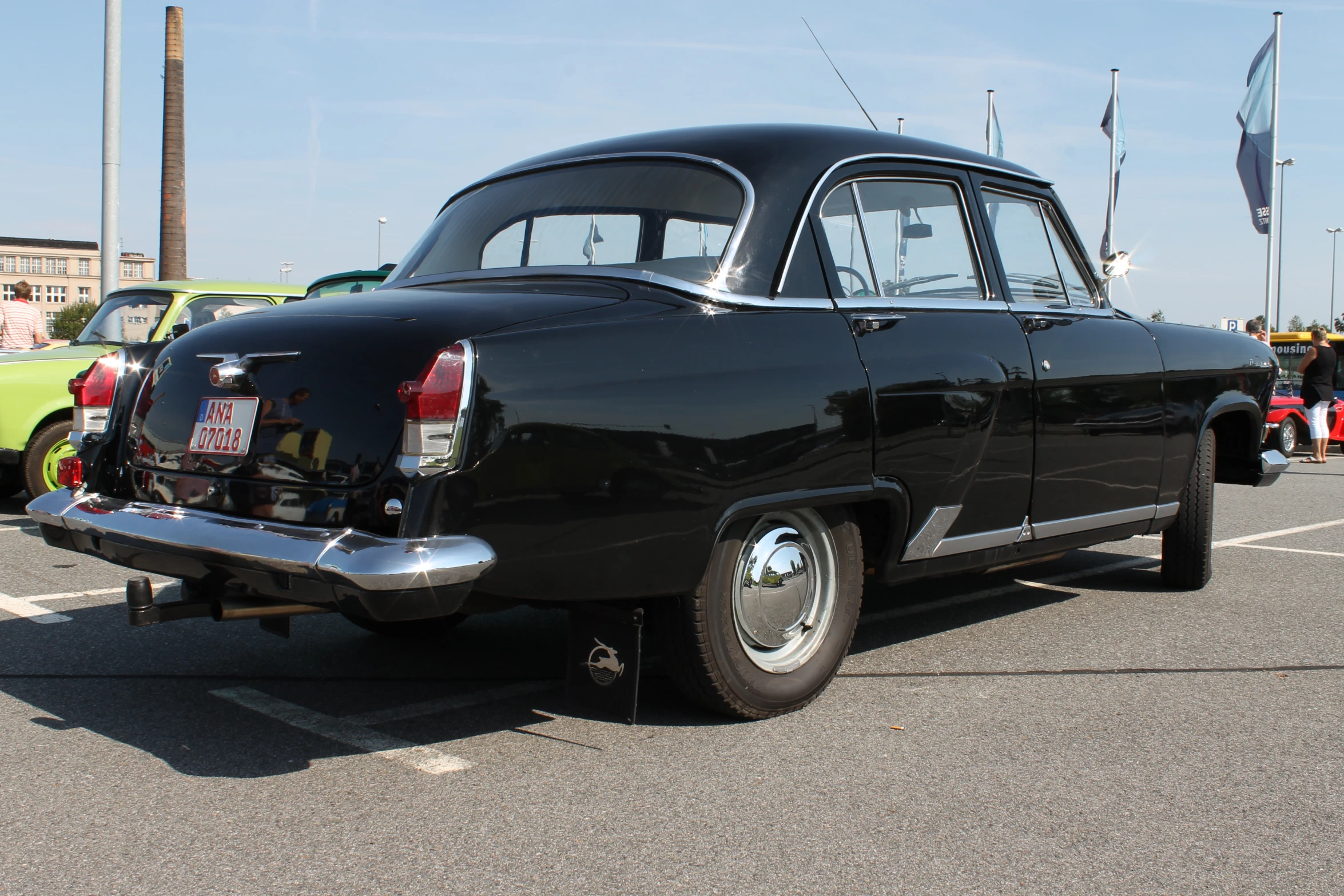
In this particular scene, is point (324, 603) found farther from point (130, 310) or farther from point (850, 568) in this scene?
point (130, 310)

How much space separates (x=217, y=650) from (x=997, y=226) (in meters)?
→ 3.38

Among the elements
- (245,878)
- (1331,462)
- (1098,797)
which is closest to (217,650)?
(245,878)

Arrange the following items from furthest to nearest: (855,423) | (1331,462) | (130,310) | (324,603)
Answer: (1331,462), (130,310), (855,423), (324,603)

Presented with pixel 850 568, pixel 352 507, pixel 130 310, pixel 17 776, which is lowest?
pixel 17 776

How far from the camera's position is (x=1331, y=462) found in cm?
1694

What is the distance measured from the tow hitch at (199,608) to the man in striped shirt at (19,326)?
28.2ft

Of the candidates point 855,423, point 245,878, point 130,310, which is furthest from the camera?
point 130,310

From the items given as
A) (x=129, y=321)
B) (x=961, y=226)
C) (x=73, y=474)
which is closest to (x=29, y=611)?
(x=73, y=474)

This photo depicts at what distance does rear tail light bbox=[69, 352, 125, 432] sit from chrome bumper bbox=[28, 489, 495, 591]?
599mm

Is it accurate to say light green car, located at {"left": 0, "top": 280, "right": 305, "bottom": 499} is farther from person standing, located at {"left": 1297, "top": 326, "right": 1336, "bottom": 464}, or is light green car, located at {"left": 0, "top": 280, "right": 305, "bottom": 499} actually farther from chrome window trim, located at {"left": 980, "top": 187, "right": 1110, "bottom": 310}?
person standing, located at {"left": 1297, "top": 326, "right": 1336, "bottom": 464}

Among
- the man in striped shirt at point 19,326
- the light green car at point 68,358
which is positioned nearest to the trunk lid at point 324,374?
the light green car at point 68,358

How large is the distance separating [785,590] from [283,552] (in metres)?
1.49

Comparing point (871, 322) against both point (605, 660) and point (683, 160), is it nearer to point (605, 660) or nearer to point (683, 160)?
point (683, 160)

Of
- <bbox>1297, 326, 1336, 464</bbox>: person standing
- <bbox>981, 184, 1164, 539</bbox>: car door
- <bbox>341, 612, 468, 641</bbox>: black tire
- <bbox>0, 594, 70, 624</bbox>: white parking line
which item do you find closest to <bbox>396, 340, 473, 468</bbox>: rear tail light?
<bbox>341, 612, 468, 641</bbox>: black tire
